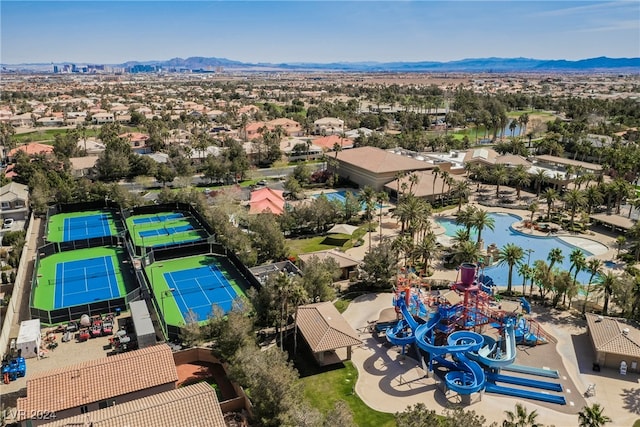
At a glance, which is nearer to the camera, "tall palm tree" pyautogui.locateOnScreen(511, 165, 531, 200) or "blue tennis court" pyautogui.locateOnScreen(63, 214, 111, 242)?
"blue tennis court" pyautogui.locateOnScreen(63, 214, 111, 242)

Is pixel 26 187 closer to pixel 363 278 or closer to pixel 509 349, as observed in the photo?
pixel 363 278

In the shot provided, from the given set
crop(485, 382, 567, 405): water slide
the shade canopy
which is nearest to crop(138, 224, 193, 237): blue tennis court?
the shade canopy

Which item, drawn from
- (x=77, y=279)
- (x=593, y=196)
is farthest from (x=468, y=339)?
(x=593, y=196)

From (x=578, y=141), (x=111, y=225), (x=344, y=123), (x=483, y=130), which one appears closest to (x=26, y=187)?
(x=111, y=225)

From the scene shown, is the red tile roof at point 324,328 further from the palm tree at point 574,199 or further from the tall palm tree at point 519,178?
the tall palm tree at point 519,178

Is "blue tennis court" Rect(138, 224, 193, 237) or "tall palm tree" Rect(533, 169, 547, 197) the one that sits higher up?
"tall palm tree" Rect(533, 169, 547, 197)

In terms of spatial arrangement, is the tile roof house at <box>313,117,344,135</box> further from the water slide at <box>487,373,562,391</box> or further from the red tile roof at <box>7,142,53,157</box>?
the water slide at <box>487,373,562,391</box>

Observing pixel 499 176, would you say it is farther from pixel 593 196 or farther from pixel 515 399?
pixel 515 399
